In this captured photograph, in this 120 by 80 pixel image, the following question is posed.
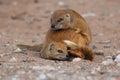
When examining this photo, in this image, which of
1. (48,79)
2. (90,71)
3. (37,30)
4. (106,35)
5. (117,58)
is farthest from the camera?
(37,30)

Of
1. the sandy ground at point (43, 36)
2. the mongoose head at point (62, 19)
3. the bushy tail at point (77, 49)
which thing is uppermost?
the mongoose head at point (62, 19)

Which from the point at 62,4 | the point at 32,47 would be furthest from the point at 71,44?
the point at 62,4

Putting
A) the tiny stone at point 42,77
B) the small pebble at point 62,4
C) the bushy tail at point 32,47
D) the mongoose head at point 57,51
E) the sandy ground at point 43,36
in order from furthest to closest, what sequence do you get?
1. the small pebble at point 62,4
2. the bushy tail at point 32,47
3. the mongoose head at point 57,51
4. the sandy ground at point 43,36
5. the tiny stone at point 42,77

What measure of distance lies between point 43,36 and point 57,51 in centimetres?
276

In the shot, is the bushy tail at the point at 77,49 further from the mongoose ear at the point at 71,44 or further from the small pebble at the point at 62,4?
the small pebble at the point at 62,4

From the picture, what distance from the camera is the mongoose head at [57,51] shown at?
524 cm

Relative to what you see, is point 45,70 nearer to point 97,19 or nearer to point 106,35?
point 106,35

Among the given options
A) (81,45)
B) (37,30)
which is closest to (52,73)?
(81,45)

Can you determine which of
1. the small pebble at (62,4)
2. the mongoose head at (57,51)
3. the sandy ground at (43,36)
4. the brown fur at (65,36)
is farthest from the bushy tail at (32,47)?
the small pebble at (62,4)

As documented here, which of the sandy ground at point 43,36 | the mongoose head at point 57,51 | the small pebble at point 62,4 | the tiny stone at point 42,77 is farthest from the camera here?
the small pebble at point 62,4

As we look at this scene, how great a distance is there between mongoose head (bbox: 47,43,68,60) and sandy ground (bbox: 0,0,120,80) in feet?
0.25

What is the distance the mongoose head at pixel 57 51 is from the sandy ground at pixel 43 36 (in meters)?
0.07

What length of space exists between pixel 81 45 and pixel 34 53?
31.4 inches

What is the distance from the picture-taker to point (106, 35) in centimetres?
800
